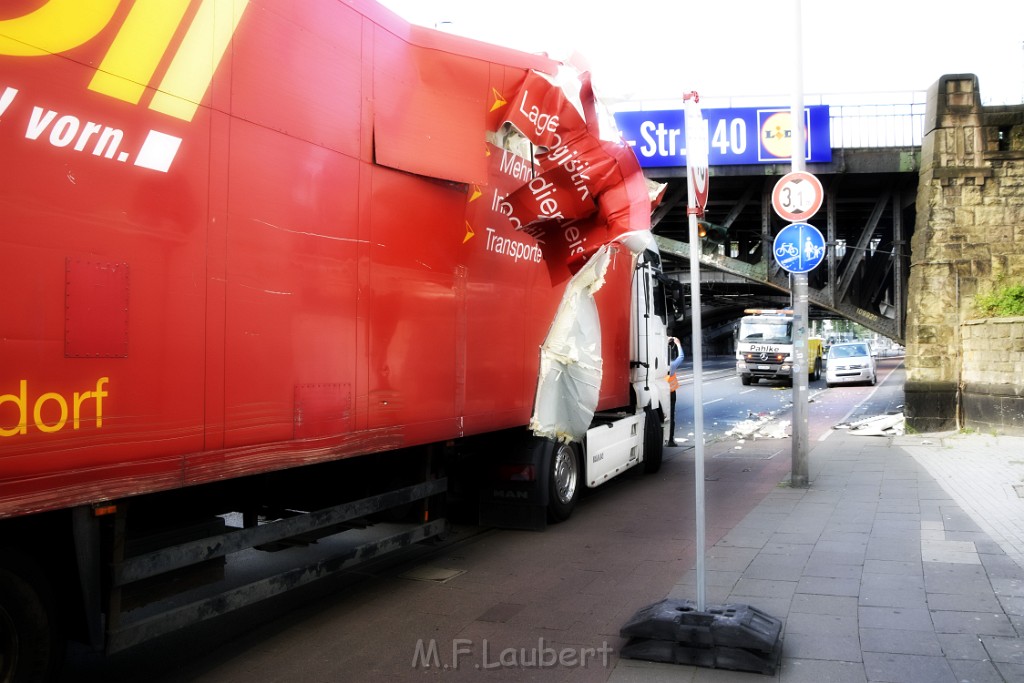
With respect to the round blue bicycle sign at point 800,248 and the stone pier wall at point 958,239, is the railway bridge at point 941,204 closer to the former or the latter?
the stone pier wall at point 958,239

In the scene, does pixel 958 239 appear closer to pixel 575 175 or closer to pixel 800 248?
pixel 800 248

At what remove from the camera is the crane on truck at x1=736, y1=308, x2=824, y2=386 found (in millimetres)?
32188

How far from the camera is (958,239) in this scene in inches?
604

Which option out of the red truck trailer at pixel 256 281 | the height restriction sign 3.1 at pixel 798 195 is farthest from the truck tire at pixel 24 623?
the height restriction sign 3.1 at pixel 798 195

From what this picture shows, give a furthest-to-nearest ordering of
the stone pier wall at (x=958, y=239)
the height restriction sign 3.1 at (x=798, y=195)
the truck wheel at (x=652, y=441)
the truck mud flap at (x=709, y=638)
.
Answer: the stone pier wall at (x=958, y=239) < the truck wheel at (x=652, y=441) < the height restriction sign 3.1 at (x=798, y=195) < the truck mud flap at (x=709, y=638)

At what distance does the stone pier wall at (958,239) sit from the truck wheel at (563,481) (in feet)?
32.3

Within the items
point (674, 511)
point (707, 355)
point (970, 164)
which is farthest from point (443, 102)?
point (707, 355)

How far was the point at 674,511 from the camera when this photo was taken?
30.1ft

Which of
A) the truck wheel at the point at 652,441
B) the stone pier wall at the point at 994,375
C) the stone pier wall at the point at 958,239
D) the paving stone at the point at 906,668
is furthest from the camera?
the stone pier wall at the point at 958,239

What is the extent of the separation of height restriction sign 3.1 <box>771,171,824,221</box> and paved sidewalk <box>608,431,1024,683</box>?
3.50 metres

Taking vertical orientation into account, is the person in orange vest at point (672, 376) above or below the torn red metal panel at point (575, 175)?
below


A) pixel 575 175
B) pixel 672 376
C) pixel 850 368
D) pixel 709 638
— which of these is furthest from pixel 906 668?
pixel 850 368

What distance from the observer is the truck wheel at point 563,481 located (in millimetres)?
8070

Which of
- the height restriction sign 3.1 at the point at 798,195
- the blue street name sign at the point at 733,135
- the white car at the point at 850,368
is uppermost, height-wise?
the blue street name sign at the point at 733,135
